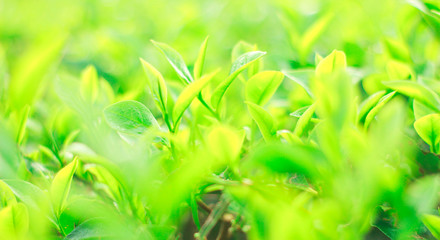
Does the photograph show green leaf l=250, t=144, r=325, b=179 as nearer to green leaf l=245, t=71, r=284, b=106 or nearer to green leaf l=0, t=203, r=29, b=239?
green leaf l=245, t=71, r=284, b=106

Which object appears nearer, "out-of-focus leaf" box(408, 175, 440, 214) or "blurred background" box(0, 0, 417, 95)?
"out-of-focus leaf" box(408, 175, 440, 214)

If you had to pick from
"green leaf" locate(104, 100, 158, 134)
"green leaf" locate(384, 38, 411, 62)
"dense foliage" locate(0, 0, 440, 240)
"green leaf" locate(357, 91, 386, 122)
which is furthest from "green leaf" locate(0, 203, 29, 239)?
"green leaf" locate(384, 38, 411, 62)

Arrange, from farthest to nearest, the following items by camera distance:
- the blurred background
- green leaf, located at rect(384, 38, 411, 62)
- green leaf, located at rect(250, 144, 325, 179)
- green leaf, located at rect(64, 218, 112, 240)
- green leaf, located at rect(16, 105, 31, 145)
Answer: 1. the blurred background
2. green leaf, located at rect(384, 38, 411, 62)
3. green leaf, located at rect(16, 105, 31, 145)
4. green leaf, located at rect(64, 218, 112, 240)
5. green leaf, located at rect(250, 144, 325, 179)

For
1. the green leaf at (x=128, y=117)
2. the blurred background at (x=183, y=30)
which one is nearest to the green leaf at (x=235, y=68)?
the green leaf at (x=128, y=117)

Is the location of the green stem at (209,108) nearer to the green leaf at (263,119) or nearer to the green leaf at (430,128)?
the green leaf at (263,119)

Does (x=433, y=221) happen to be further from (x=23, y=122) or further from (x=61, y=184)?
(x=23, y=122)

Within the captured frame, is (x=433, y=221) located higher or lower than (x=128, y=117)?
lower

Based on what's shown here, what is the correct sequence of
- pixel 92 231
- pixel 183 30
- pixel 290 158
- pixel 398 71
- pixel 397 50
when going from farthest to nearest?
pixel 183 30 < pixel 397 50 < pixel 398 71 < pixel 92 231 < pixel 290 158

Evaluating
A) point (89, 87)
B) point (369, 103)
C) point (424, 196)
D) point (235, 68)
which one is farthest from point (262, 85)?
point (89, 87)
